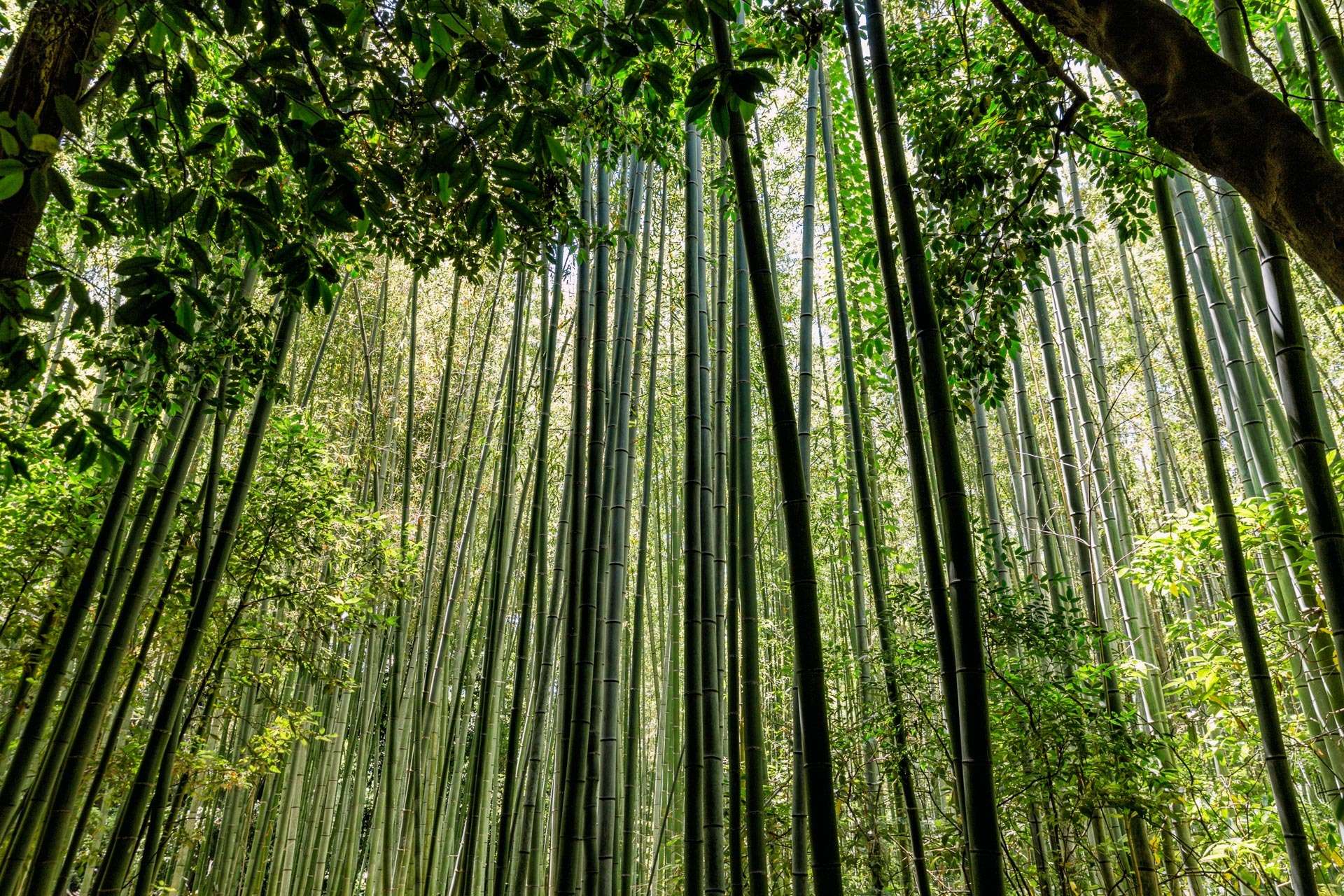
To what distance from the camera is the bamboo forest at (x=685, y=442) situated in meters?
1.11

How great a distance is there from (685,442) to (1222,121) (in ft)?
5.17

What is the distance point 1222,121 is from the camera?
1.12 m

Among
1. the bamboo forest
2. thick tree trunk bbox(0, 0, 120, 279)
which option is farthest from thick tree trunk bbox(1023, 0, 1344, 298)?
thick tree trunk bbox(0, 0, 120, 279)

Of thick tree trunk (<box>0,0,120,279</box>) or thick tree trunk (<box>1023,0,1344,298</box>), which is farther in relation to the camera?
thick tree trunk (<box>0,0,120,279</box>)

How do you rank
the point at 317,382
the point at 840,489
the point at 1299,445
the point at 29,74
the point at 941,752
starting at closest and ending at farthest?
the point at 29,74
the point at 1299,445
the point at 941,752
the point at 840,489
the point at 317,382

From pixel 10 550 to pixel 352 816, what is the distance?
3.31 m

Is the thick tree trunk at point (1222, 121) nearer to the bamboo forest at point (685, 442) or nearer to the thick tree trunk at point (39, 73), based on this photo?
the bamboo forest at point (685, 442)

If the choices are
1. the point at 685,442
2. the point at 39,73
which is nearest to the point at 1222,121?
the point at 685,442

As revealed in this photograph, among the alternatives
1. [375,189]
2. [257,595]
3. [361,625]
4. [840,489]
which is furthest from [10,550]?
[840,489]

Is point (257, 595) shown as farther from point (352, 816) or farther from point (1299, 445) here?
point (1299, 445)

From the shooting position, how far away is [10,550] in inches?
112

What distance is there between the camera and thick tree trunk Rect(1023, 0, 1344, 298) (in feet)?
3.43

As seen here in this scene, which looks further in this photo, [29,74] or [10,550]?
[10,550]

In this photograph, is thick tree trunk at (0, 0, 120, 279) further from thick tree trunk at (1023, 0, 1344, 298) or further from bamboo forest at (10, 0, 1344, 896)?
thick tree trunk at (1023, 0, 1344, 298)
